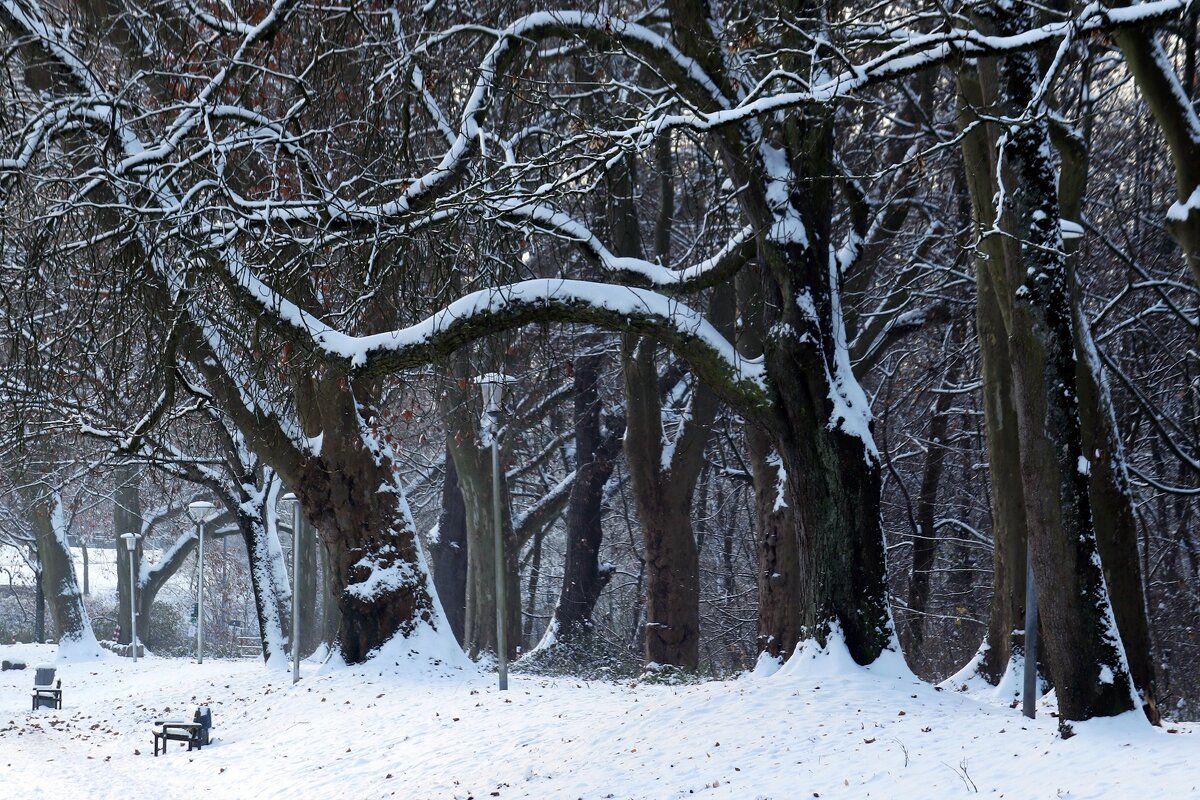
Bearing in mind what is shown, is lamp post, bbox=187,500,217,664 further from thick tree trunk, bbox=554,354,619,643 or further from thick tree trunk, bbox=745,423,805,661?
thick tree trunk, bbox=745,423,805,661

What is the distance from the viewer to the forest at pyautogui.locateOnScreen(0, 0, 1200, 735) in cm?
859

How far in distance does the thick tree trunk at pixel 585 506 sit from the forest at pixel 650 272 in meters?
0.07

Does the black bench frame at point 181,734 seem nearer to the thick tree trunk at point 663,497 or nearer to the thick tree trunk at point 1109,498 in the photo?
the thick tree trunk at point 663,497

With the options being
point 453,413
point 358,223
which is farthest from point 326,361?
point 453,413

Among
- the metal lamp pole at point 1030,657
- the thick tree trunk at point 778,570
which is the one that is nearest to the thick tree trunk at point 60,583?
the thick tree trunk at point 778,570

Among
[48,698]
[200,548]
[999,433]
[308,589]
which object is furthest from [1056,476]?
[308,589]

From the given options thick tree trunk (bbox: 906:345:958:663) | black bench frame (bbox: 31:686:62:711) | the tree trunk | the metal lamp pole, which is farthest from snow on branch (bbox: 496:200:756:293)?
the tree trunk

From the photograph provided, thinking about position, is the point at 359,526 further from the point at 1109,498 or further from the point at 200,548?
the point at 200,548

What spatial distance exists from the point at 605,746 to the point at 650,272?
4203 millimetres

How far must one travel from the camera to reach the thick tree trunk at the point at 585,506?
21.3 m

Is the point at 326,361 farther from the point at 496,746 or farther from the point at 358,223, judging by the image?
the point at 496,746

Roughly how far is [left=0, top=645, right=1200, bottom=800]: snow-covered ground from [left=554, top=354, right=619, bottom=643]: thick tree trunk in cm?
438

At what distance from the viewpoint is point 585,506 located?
859 inches

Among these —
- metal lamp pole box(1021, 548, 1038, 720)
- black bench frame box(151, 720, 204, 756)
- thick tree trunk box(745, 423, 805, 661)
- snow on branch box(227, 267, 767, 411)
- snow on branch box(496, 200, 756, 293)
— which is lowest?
black bench frame box(151, 720, 204, 756)
